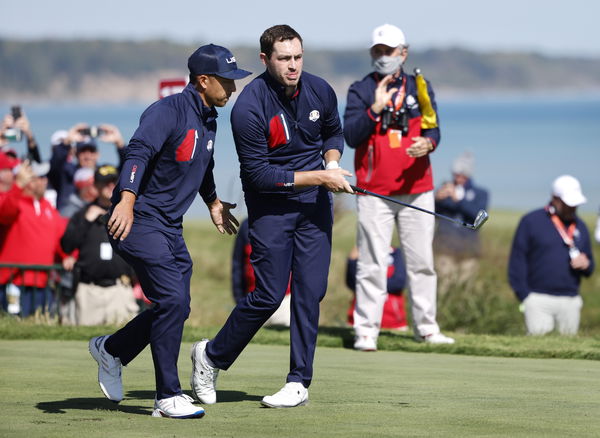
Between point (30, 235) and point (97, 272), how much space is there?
1.55 metres

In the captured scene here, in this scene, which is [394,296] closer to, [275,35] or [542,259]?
[542,259]

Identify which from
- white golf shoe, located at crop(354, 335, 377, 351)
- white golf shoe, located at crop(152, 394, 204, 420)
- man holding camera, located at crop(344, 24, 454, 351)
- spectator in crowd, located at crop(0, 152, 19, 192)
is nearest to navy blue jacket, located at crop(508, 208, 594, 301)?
man holding camera, located at crop(344, 24, 454, 351)

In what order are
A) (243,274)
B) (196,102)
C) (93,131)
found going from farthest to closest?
(93,131) → (243,274) → (196,102)

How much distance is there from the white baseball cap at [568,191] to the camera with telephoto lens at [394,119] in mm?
3553

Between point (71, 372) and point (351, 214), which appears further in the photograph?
point (351, 214)

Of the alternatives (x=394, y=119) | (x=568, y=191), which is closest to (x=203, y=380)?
(x=394, y=119)

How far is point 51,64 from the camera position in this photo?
198m

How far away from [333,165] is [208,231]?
26945mm

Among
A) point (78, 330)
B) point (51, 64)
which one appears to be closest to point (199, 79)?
point (78, 330)

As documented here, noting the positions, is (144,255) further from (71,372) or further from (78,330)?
(78,330)

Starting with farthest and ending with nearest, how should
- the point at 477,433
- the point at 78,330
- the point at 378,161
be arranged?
the point at 78,330, the point at 378,161, the point at 477,433

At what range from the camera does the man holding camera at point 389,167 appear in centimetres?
1055

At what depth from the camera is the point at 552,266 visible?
13.9 m

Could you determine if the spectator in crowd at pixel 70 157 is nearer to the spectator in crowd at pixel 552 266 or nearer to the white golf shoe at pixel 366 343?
the spectator in crowd at pixel 552 266
